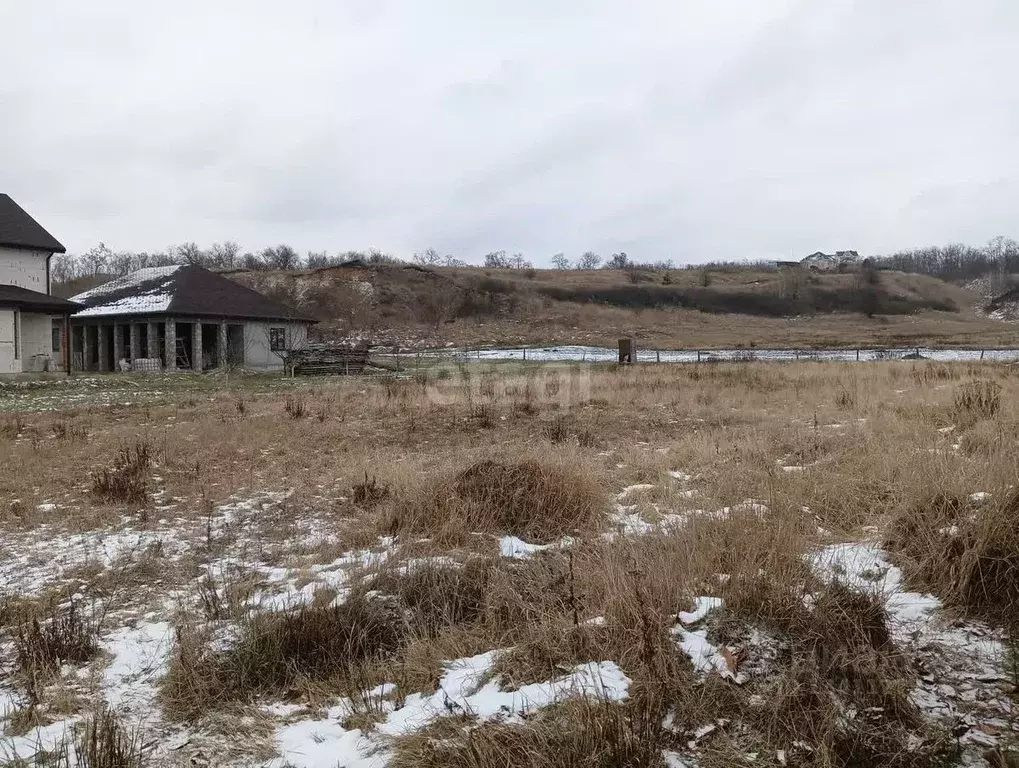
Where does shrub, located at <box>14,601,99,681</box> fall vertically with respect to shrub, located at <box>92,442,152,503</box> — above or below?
below

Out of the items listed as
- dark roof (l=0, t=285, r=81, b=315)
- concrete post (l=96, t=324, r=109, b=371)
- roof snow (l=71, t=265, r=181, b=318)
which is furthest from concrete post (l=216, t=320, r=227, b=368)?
concrete post (l=96, t=324, r=109, b=371)

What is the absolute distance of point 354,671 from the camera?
3.36 metres

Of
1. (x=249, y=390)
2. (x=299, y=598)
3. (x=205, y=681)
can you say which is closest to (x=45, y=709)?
(x=205, y=681)

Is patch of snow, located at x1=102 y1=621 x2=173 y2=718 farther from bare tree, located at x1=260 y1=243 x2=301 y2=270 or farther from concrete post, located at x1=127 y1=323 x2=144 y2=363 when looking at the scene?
bare tree, located at x1=260 y1=243 x2=301 y2=270

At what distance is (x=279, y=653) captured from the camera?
360 centimetres

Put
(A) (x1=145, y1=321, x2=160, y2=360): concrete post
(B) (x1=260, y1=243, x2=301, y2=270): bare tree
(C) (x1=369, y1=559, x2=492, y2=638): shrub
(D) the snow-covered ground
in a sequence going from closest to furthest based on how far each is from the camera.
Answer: (D) the snow-covered ground, (C) (x1=369, y1=559, x2=492, y2=638): shrub, (A) (x1=145, y1=321, x2=160, y2=360): concrete post, (B) (x1=260, y1=243, x2=301, y2=270): bare tree

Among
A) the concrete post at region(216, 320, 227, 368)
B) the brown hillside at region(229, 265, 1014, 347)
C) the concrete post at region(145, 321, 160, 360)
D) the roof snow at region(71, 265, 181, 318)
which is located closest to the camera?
the concrete post at region(145, 321, 160, 360)

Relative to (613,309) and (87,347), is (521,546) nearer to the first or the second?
(87,347)

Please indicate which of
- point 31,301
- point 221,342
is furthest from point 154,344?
point 31,301

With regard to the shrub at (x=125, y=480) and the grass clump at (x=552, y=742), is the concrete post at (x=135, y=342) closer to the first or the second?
the shrub at (x=125, y=480)

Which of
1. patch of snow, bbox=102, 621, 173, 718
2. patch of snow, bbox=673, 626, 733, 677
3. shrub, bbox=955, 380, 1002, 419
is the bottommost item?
patch of snow, bbox=102, 621, 173, 718

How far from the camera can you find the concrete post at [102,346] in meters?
34.6

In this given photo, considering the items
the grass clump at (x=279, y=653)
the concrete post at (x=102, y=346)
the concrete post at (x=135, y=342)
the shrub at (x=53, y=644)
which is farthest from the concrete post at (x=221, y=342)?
the grass clump at (x=279, y=653)

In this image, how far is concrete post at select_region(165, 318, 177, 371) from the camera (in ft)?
104
